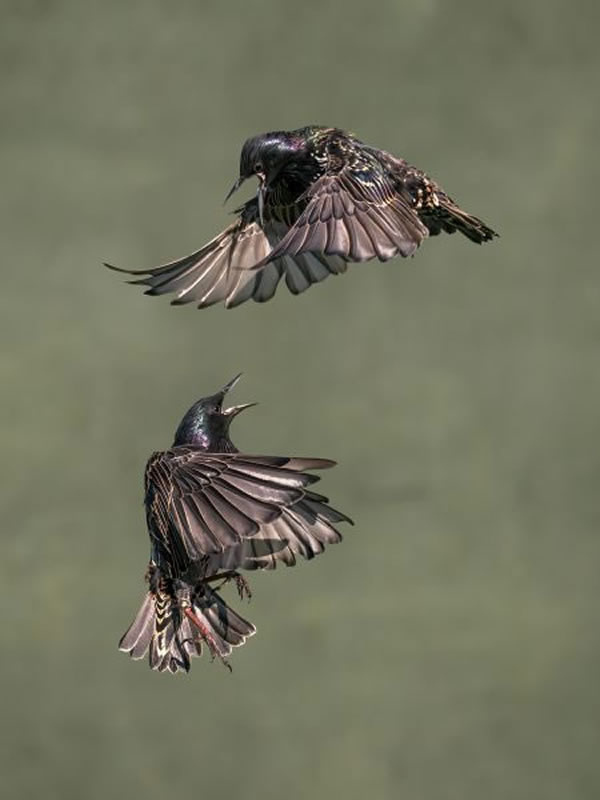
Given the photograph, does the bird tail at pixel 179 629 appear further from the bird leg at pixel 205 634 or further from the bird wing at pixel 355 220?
the bird wing at pixel 355 220

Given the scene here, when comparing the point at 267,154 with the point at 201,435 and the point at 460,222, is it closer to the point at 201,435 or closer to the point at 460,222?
the point at 460,222

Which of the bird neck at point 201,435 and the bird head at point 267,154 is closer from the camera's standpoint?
the bird head at point 267,154

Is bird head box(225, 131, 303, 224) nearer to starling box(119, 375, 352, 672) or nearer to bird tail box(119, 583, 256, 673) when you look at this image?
starling box(119, 375, 352, 672)

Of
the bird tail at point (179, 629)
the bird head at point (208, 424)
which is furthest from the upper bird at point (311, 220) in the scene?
the bird tail at point (179, 629)

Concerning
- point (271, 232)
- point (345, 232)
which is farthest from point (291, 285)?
point (345, 232)

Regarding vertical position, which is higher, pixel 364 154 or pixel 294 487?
pixel 364 154

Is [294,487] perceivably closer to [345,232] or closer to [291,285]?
[345,232]

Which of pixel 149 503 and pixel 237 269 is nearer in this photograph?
pixel 149 503
